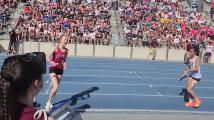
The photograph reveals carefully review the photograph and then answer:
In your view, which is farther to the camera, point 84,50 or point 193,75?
point 84,50

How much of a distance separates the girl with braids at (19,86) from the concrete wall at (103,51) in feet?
72.1

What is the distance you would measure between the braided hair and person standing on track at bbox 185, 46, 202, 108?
9079mm

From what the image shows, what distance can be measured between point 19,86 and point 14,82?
0.13 ft

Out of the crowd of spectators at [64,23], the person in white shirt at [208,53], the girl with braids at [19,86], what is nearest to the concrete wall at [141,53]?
the crowd of spectators at [64,23]

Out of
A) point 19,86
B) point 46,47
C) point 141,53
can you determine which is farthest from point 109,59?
point 19,86

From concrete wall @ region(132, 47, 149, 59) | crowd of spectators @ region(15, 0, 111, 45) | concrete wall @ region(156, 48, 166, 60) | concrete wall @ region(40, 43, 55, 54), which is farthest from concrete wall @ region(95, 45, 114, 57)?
concrete wall @ region(156, 48, 166, 60)

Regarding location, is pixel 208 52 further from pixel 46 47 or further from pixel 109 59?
pixel 46 47

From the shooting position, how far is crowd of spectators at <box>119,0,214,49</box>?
26125 mm

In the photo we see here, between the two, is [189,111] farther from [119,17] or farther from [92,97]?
[119,17]

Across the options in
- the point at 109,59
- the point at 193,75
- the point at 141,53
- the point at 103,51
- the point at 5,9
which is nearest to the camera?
the point at 193,75

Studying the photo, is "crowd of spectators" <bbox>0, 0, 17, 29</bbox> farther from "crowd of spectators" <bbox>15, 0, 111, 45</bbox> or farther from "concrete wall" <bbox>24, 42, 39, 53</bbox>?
"concrete wall" <bbox>24, 42, 39, 53</bbox>

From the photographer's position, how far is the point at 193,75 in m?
11.4

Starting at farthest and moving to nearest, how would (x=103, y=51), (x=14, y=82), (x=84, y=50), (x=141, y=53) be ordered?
1. (x=141, y=53)
2. (x=103, y=51)
3. (x=84, y=50)
4. (x=14, y=82)

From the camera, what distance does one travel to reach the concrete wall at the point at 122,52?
24656 mm
